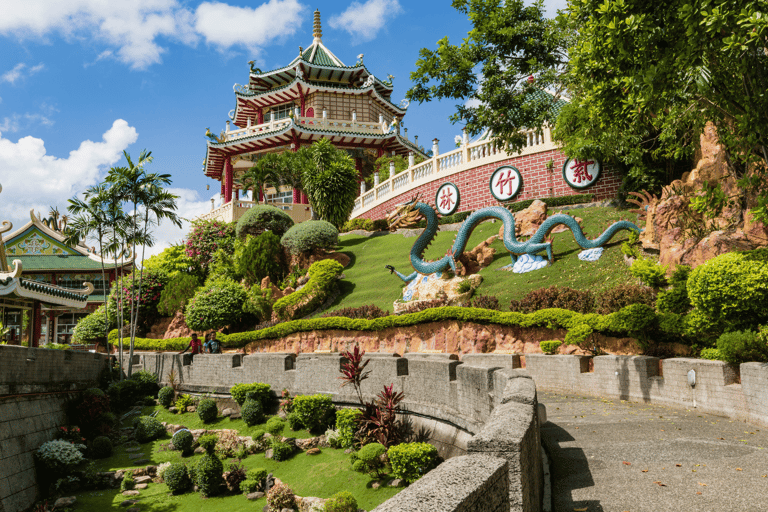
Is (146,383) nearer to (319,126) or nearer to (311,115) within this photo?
(319,126)

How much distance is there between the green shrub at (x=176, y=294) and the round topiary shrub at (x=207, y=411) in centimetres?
1041

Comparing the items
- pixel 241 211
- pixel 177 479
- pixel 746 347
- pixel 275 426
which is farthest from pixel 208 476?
pixel 241 211

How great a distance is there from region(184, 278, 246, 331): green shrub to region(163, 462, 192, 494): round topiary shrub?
33.4 feet

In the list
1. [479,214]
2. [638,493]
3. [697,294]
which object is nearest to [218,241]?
[479,214]

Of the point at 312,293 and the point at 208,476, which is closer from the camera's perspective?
the point at 208,476

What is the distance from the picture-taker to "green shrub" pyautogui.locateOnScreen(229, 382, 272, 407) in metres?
14.3

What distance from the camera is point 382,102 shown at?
44.7 m

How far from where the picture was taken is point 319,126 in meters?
39.8

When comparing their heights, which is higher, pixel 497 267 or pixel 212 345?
pixel 497 267

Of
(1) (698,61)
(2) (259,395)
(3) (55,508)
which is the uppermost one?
(1) (698,61)

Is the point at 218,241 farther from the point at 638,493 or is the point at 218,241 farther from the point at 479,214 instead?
the point at 638,493

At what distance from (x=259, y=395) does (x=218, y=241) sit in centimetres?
1711

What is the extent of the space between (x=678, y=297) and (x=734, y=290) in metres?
1.89

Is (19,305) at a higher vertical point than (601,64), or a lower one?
lower
